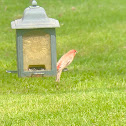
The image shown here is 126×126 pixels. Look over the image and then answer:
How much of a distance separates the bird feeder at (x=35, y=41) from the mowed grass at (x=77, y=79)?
1.32ft

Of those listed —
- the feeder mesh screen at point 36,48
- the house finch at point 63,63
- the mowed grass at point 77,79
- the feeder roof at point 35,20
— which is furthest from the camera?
the house finch at point 63,63

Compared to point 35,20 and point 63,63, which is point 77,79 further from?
point 35,20

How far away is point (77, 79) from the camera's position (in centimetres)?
1052

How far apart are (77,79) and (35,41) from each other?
144cm

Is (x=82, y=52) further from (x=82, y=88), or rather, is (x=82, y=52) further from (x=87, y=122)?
(x=87, y=122)

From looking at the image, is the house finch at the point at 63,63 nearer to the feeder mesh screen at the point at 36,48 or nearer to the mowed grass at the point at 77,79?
the mowed grass at the point at 77,79

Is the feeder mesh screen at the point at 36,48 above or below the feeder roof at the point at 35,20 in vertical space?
below

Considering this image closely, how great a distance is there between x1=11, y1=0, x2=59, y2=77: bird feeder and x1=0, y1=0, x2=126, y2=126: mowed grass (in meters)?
0.40

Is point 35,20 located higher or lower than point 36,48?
higher

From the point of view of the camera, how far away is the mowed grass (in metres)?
7.28

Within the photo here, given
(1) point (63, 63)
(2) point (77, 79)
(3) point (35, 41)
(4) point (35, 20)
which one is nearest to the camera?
(4) point (35, 20)

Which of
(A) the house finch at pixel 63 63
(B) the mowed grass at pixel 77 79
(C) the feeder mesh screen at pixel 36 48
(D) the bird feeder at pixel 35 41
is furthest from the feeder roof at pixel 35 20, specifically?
(B) the mowed grass at pixel 77 79

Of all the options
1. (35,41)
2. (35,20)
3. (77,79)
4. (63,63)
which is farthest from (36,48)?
(77,79)

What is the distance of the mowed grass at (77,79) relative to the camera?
728 centimetres
